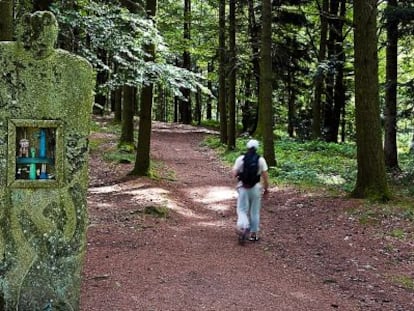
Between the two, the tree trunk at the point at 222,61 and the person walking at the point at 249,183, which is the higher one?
the tree trunk at the point at 222,61

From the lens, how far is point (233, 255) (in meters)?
8.30

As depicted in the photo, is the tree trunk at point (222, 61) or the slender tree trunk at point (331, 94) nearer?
the tree trunk at point (222, 61)

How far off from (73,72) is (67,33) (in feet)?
17.7

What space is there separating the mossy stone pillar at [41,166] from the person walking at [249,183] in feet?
14.4

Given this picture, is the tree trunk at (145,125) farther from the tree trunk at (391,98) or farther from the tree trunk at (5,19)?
the tree trunk at (391,98)

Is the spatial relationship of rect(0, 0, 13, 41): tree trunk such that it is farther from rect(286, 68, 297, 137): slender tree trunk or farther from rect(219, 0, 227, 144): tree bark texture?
rect(286, 68, 297, 137): slender tree trunk

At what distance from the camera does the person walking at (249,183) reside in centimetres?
900

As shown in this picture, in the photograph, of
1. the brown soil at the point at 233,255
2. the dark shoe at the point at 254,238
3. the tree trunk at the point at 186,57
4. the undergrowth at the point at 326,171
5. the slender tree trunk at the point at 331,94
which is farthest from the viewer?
the slender tree trunk at the point at 331,94

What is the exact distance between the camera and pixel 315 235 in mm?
9852

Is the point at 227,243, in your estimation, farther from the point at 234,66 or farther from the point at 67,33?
the point at 234,66

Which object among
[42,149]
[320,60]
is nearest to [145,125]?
[42,149]

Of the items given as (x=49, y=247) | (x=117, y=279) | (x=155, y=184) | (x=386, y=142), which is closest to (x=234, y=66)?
(x=386, y=142)

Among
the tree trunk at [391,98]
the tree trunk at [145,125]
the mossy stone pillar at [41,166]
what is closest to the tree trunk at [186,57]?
the tree trunk at [145,125]

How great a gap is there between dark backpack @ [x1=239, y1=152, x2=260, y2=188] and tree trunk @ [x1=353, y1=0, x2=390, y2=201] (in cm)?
390
